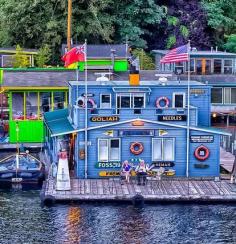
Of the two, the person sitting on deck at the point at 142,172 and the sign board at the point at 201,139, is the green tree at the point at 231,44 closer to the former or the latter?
the sign board at the point at 201,139

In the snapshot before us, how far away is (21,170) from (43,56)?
25.0 m

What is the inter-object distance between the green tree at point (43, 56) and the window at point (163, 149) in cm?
2643

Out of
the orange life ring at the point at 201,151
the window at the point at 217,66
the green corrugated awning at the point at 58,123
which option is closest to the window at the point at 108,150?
the green corrugated awning at the point at 58,123

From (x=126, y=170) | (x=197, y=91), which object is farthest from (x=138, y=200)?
(x=197, y=91)

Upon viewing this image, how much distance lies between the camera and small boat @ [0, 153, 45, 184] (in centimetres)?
3991

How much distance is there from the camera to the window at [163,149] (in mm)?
38688

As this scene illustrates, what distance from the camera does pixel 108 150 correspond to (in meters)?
38.6

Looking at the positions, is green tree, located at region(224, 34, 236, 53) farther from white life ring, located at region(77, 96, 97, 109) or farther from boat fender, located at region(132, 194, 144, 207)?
boat fender, located at region(132, 194, 144, 207)

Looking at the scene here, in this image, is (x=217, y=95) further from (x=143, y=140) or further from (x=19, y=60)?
(x=143, y=140)

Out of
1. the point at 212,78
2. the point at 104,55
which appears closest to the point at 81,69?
the point at 104,55

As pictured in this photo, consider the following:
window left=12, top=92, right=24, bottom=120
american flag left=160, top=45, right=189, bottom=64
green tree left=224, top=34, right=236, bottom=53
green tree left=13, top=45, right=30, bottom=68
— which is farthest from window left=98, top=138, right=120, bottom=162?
green tree left=224, top=34, right=236, bottom=53

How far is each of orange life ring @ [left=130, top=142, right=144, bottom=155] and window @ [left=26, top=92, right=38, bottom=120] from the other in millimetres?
10679

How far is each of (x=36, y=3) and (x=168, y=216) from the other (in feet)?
122

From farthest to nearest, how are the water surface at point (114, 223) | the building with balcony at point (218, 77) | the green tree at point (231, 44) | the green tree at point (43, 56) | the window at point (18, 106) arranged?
the green tree at point (231, 44), the green tree at point (43, 56), the building with balcony at point (218, 77), the window at point (18, 106), the water surface at point (114, 223)
